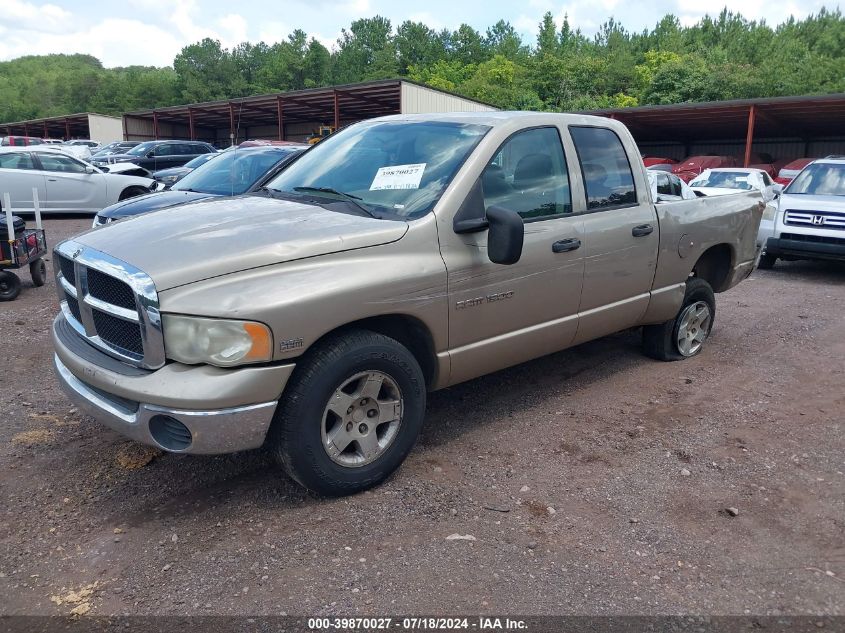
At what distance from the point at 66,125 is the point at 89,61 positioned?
12052 centimetres

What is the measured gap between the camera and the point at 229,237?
3340 mm

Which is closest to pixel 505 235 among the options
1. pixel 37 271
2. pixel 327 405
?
pixel 327 405

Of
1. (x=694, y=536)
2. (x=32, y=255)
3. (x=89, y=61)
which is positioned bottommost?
(x=694, y=536)

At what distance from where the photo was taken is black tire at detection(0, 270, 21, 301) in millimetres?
7766

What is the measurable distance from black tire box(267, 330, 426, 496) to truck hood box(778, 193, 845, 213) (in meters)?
9.04

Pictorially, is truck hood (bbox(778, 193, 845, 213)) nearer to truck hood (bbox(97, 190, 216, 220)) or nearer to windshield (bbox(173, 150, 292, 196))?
windshield (bbox(173, 150, 292, 196))

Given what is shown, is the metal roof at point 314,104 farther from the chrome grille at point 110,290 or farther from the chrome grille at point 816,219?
the chrome grille at point 110,290

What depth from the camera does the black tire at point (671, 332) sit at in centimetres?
580

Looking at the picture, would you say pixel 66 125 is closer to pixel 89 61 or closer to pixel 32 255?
pixel 32 255

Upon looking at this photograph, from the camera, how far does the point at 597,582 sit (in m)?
2.91

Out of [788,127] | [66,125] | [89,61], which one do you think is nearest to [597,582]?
[788,127]

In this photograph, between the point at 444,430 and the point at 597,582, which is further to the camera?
the point at 444,430

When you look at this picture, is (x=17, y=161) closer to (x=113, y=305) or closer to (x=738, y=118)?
(x=113, y=305)

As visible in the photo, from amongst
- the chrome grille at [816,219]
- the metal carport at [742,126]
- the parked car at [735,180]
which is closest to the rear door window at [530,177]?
the chrome grille at [816,219]
